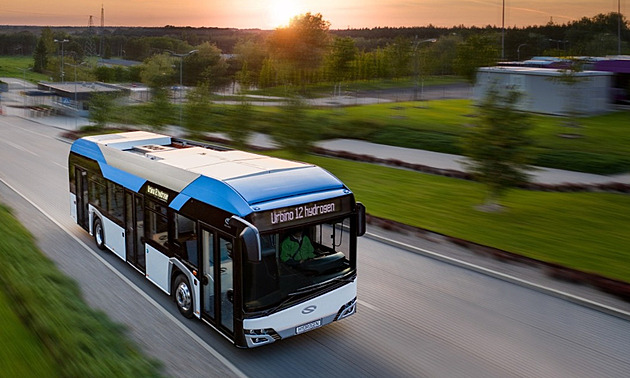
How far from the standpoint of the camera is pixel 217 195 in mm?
9188

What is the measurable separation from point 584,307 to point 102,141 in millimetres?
10885

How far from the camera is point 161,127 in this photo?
3859 cm

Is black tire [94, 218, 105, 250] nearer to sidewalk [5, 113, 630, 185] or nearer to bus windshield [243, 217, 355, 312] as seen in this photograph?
bus windshield [243, 217, 355, 312]

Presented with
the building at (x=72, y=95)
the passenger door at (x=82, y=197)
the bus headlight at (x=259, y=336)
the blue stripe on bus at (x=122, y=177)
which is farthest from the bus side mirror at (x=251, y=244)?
the building at (x=72, y=95)

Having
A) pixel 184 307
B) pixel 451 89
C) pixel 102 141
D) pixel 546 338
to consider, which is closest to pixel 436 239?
pixel 546 338

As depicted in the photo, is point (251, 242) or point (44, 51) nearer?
point (251, 242)

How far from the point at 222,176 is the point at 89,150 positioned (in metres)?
6.59

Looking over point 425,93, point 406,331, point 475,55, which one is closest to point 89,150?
point 406,331

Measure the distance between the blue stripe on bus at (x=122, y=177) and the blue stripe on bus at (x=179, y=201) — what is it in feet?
4.97

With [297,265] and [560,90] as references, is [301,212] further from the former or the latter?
[560,90]

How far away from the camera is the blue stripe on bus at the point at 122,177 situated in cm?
1186

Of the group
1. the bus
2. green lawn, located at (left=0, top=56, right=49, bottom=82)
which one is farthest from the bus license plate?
green lawn, located at (left=0, top=56, right=49, bottom=82)

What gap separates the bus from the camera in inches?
340

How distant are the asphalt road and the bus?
451 millimetres
